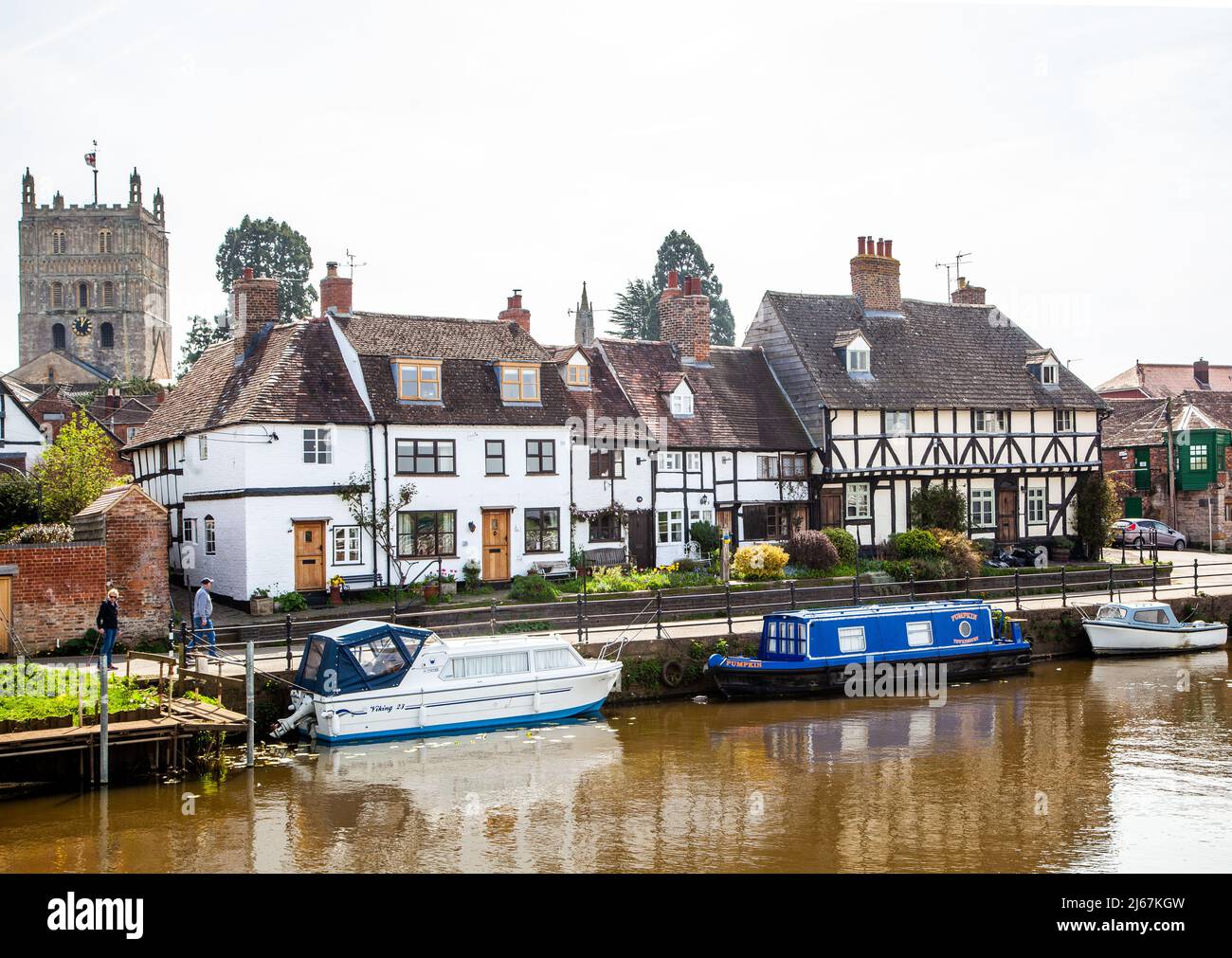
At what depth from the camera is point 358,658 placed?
821 inches

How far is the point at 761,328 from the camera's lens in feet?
143

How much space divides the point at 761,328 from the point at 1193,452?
71.4ft

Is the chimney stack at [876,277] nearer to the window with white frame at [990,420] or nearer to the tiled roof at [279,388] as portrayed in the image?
the window with white frame at [990,420]

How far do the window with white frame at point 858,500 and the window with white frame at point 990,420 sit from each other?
18.4 feet

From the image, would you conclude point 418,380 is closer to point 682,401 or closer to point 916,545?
point 682,401

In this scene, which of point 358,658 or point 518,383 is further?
point 518,383

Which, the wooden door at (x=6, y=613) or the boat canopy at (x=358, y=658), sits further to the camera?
the wooden door at (x=6, y=613)

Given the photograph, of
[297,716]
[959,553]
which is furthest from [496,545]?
[959,553]

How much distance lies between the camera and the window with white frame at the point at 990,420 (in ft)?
138

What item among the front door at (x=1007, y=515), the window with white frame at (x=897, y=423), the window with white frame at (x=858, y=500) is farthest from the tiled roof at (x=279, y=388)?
the front door at (x=1007, y=515)

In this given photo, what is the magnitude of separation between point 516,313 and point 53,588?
20840 mm

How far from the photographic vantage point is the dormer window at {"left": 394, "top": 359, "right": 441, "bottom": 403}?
32906 mm

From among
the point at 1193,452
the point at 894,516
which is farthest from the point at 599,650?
the point at 1193,452

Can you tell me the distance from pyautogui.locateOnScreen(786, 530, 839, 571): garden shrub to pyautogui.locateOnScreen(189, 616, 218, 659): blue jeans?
18.7 meters
